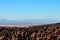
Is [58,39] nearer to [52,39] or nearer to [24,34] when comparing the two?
[52,39]

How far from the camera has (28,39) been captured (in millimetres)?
38281

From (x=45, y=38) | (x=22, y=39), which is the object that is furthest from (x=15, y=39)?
(x=45, y=38)

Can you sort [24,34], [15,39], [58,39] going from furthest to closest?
[24,34] → [15,39] → [58,39]

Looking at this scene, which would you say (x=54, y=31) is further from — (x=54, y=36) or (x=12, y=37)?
(x=12, y=37)

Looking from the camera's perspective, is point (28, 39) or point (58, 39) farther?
point (28, 39)

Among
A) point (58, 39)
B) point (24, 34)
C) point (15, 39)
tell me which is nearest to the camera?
point (58, 39)

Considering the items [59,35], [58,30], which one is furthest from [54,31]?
[59,35]

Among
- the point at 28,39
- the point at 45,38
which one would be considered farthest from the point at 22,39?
the point at 45,38

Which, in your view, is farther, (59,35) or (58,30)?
(58,30)

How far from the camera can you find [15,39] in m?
37.2

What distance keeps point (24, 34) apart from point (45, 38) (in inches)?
202

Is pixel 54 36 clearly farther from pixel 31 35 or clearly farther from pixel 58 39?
pixel 31 35

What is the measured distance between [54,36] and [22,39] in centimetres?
517

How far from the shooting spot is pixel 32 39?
37594mm
